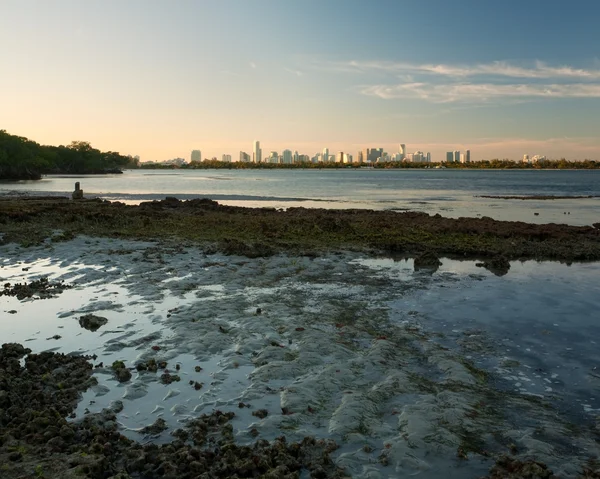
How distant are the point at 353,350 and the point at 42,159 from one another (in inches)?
4263

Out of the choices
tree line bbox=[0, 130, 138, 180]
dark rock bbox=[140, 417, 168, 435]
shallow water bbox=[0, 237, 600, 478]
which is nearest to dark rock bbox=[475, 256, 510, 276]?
shallow water bbox=[0, 237, 600, 478]

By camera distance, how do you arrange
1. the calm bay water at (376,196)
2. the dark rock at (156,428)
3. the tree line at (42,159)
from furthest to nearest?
the tree line at (42,159), the calm bay water at (376,196), the dark rock at (156,428)

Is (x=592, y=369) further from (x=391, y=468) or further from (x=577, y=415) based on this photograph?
(x=391, y=468)

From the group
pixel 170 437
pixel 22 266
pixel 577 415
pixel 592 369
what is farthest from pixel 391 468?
pixel 22 266

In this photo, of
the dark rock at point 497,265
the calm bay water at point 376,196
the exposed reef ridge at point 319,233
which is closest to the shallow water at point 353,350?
the dark rock at point 497,265

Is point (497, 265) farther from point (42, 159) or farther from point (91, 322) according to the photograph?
point (42, 159)

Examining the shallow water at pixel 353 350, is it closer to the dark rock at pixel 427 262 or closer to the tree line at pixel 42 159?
the dark rock at pixel 427 262

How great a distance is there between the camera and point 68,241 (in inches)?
789

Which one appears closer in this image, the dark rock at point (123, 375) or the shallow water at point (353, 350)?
the shallow water at point (353, 350)

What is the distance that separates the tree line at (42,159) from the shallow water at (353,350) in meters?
88.9

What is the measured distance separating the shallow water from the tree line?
8891 cm

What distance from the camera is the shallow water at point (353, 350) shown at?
6160 millimetres

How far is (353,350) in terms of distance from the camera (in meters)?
9.06

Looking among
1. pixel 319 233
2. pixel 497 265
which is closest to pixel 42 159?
pixel 319 233
